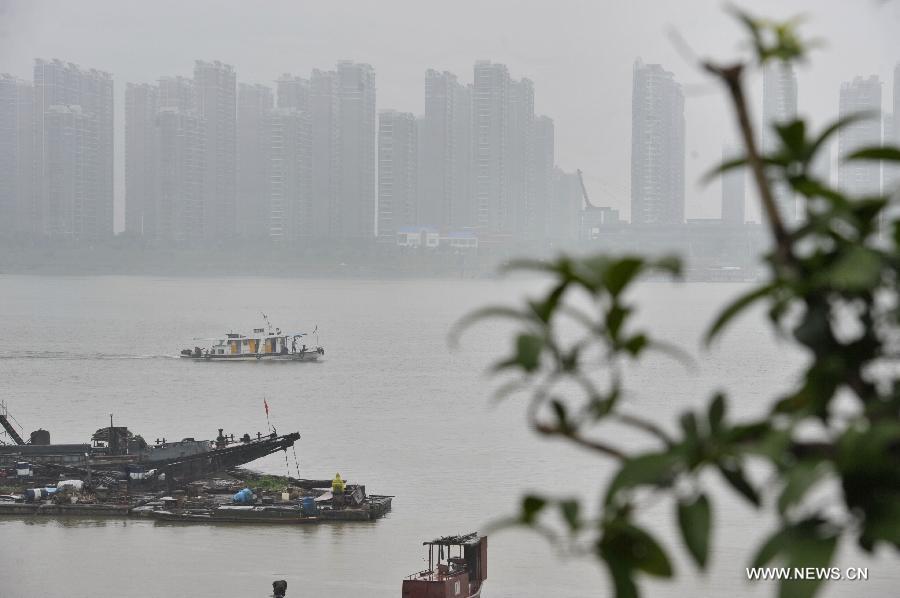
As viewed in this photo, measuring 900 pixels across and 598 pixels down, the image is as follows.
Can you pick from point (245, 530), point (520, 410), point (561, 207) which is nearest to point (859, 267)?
point (245, 530)

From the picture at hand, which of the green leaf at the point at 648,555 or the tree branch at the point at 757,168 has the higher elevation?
the tree branch at the point at 757,168

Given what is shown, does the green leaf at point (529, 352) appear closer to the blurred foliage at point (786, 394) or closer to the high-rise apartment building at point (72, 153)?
the blurred foliage at point (786, 394)

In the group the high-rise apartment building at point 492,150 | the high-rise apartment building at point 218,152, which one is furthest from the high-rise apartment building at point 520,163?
the high-rise apartment building at point 218,152

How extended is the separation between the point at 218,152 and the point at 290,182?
97.4 inches

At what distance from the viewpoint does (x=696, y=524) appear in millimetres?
288

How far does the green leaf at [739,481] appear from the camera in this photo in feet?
0.97

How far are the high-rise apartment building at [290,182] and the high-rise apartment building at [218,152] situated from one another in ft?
3.70

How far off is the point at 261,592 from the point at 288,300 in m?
28.7

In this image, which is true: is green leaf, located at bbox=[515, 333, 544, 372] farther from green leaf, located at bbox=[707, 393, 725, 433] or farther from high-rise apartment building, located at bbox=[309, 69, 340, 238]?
high-rise apartment building, located at bbox=[309, 69, 340, 238]

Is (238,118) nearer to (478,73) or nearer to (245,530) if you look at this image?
(478,73)

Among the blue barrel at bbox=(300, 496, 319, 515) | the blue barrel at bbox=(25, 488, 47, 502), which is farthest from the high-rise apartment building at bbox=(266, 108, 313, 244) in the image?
the blue barrel at bbox=(300, 496, 319, 515)

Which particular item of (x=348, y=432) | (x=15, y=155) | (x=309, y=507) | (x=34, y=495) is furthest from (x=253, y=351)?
(x=15, y=155)

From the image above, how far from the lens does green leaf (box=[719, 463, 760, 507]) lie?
297 mm

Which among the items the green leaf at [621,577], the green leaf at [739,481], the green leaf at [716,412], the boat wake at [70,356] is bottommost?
the boat wake at [70,356]
